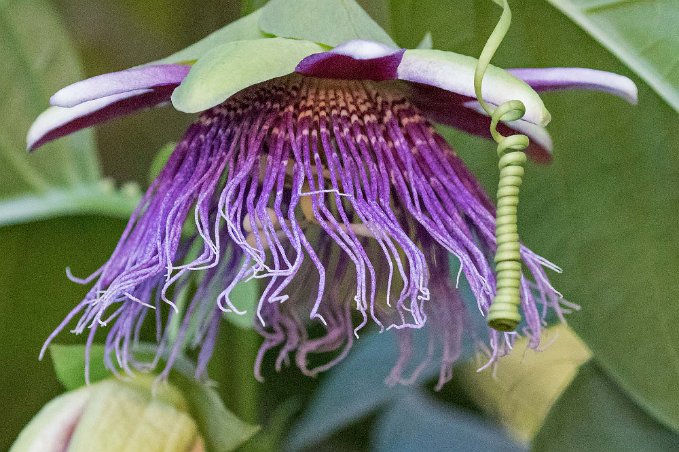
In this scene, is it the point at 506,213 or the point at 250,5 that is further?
the point at 250,5

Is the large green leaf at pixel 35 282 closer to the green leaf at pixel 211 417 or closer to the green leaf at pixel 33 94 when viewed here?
the green leaf at pixel 33 94

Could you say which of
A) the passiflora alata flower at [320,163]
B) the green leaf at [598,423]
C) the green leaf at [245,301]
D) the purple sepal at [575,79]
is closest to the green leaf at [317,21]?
the passiflora alata flower at [320,163]

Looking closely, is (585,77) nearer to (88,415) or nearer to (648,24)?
(648,24)

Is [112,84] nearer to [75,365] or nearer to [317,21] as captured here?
[317,21]

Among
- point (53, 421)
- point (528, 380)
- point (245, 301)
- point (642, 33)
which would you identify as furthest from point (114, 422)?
point (642, 33)

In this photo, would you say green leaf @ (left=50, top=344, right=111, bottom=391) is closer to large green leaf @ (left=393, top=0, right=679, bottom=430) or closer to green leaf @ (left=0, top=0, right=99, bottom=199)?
green leaf @ (left=0, top=0, right=99, bottom=199)
